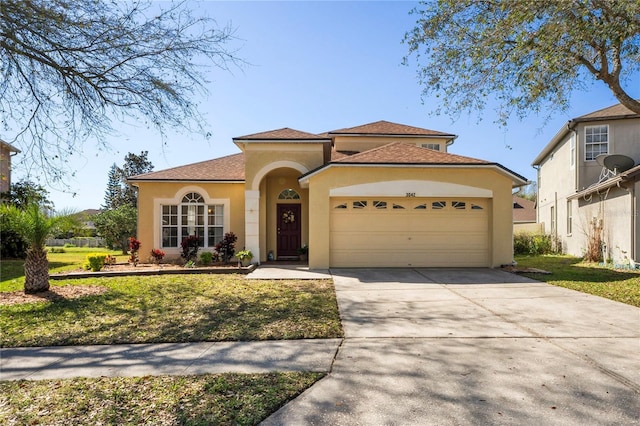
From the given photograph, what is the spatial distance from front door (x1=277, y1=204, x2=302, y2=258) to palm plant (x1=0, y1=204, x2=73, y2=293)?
27.9 feet

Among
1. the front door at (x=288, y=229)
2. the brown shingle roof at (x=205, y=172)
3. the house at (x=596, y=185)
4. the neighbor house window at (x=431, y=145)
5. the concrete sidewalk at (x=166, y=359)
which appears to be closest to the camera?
the concrete sidewalk at (x=166, y=359)

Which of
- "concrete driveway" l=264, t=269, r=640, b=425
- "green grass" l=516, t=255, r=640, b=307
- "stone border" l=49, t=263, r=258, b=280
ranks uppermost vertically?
"stone border" l=49, t=263, r=258, b=280

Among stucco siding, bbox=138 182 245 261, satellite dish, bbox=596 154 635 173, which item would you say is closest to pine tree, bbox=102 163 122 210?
stucco siding, bbox=138 182 245 261

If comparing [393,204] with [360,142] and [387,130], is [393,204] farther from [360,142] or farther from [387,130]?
[387,130]

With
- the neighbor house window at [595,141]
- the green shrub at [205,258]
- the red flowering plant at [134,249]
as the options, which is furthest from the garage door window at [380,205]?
the neighbor house window at [595,141]

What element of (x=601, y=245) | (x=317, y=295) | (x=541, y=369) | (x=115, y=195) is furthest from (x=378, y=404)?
(x=115, y=195)

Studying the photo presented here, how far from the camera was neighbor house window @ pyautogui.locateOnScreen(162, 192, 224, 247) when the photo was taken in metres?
15.3

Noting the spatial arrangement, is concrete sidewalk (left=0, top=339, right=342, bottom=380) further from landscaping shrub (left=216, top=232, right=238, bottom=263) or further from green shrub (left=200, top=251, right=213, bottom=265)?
landscaping shrub (left=216, top=232, right=238, bottom=263)

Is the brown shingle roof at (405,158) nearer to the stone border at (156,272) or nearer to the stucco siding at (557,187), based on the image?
the stone border at (156,272)

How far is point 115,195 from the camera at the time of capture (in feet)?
162

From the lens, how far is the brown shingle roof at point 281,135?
45.4 feet

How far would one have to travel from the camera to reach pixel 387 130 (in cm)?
1912

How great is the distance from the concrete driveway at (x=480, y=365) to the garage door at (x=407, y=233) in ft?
16.6

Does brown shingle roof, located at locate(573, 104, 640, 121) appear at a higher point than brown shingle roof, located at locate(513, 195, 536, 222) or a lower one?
higher
